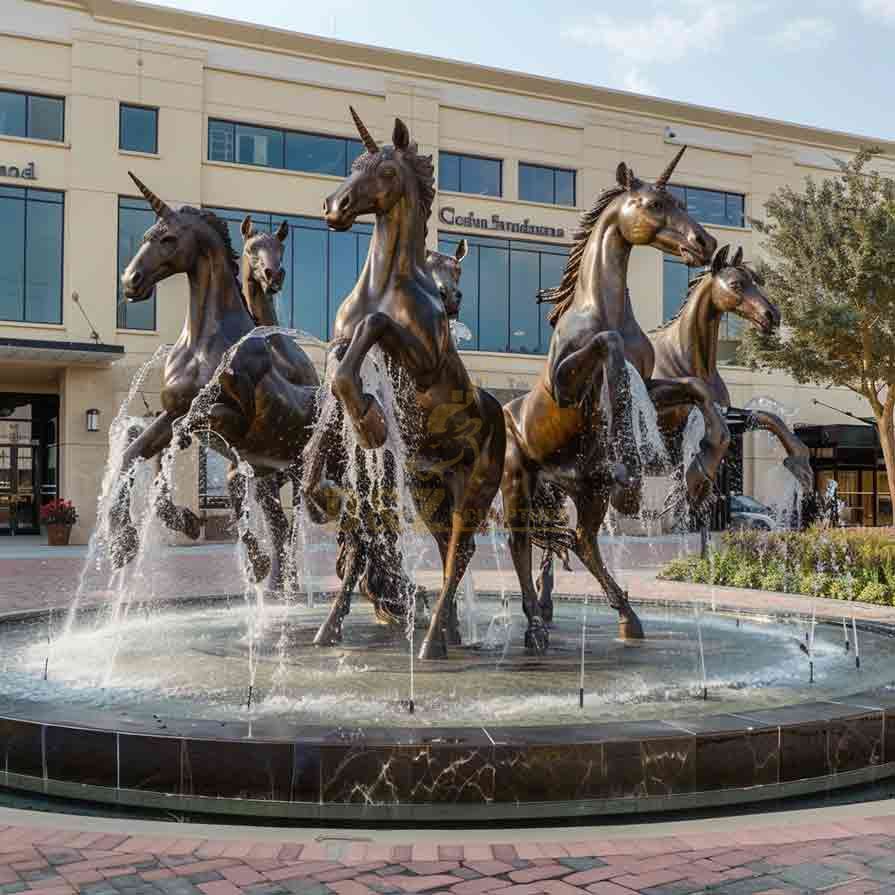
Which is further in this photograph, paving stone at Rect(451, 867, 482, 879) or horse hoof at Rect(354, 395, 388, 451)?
horse hoof at Rect(354, 395, 388, 451)

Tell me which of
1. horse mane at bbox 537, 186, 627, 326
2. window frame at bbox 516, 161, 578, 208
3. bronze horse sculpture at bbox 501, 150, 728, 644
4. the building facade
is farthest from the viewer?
window frame at bbox 516, 161, 578, 208

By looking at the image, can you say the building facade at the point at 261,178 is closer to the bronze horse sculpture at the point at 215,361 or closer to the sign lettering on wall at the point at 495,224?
the sign lettering on wall at the point at 495,224

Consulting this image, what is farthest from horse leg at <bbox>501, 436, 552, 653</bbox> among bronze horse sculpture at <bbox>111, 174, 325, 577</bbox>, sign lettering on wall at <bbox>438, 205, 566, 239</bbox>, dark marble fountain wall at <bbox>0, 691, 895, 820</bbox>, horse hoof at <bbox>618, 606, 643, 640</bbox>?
sign lettering on wall at <bbox>438, 205, 566, 239</bbox>

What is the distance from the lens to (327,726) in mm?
4598

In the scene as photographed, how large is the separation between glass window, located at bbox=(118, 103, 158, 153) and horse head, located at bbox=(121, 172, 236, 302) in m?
21.1

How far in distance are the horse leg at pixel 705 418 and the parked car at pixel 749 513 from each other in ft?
71.8

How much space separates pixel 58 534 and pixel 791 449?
21249 mm

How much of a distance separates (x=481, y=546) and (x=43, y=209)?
48.3 ft

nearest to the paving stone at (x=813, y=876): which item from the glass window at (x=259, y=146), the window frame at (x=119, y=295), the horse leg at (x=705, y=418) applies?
the horse leg at (x=705, y=418)

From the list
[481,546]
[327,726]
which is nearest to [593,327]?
[327,726]

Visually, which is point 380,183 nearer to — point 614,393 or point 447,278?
point 447,278

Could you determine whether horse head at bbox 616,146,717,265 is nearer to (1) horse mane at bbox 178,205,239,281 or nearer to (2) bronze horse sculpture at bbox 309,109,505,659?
(2) bronze horse sculpture at bbox 309,109,505,659

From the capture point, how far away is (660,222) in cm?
697

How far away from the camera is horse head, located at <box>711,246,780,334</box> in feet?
25.7
